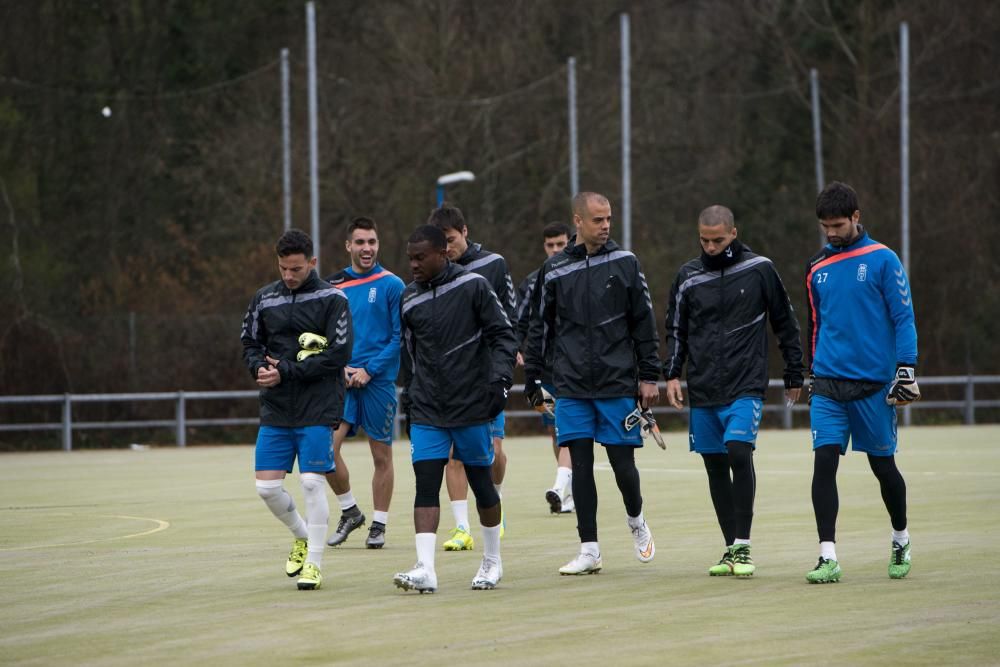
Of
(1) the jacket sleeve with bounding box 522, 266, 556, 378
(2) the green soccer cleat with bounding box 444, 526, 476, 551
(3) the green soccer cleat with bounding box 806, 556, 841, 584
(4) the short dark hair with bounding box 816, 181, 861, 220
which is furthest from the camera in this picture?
(2) the green soccer cleat with bounding box 444, 526, 476, 551

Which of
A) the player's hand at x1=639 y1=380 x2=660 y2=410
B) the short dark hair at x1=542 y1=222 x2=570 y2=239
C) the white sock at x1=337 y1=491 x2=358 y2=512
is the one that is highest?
the short dark hair at x1=542 y1=222 x2=570 y2=239

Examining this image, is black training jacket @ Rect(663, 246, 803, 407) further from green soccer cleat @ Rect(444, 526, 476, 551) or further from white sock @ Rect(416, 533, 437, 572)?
green soccer cleat @ Rect(444, 526, 476, 551)

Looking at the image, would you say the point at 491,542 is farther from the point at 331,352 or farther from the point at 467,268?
the point at 467,268

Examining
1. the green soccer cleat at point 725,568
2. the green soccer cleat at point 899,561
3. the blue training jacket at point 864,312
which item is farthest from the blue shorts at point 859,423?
the green soccer cleat at point 725,568

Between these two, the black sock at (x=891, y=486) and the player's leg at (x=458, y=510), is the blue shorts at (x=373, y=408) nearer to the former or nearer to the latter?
the player's leg at (x=458, y=510)

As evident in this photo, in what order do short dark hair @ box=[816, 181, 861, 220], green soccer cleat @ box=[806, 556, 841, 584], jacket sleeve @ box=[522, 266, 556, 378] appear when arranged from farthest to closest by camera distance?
jacket sleeve @ box=[522, 266, 556, 378] < short dark hair @ box=[816, 181, 861, 220] < green soccer cleat @ box=[806, 556, 841, 584]

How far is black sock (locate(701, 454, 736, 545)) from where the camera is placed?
10.7 metres

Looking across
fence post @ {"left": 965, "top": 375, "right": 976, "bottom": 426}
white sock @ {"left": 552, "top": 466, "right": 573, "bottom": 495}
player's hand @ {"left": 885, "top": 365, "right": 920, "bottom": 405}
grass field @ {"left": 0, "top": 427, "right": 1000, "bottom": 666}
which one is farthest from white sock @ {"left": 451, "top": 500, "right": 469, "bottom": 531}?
fence post @ {"left": 965, "top": 375, "right": 976, "bottom": 426}

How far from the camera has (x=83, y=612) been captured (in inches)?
360

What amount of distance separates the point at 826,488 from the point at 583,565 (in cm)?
153

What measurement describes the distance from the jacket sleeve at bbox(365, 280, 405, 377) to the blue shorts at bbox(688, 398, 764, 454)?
2.99m

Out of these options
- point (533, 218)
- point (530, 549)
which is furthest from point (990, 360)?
point (530, 549)

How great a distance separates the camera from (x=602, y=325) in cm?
1059

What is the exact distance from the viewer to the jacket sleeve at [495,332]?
9836 mm
